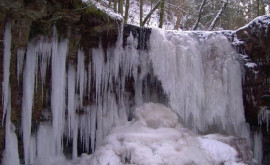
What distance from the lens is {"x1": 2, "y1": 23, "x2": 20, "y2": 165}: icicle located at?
505 cm

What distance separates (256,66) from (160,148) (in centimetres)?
398

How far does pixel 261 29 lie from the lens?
24.0 feet

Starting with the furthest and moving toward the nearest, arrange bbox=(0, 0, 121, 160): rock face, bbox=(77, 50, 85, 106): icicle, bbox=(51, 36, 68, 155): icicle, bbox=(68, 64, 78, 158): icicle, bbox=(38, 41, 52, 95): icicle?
bbox=(77, 50, 85, 106): icicle → bbox=(68, 64, 78, 158): icicle → bbox=(51, 36, 68, 155): icicle → bbox=(38, 41, 52, 95): icicle → bbox=(0, 0, 121, 160): rock face

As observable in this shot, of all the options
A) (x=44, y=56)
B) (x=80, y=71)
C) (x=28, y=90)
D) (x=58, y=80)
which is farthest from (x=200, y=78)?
(x=28, y=90)

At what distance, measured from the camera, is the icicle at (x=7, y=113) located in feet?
16.6

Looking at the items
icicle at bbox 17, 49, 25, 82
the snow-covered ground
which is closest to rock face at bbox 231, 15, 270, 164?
the snow-covered ground

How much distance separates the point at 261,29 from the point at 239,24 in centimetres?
886

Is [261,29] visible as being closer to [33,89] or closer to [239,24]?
[33,89]

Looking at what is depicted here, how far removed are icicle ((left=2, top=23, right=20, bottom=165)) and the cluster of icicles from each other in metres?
0.02

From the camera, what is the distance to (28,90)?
221 inches

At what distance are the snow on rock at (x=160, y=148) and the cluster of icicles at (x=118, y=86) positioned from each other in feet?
3.15

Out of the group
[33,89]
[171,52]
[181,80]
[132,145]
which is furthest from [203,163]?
[33,89]

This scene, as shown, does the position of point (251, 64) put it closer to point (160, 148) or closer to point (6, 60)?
point (160, 148)

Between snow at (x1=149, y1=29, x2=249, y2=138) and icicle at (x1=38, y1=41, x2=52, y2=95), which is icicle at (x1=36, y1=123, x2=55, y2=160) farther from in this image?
snow at (x1=149, y1=29, x2=249, y2=138)
